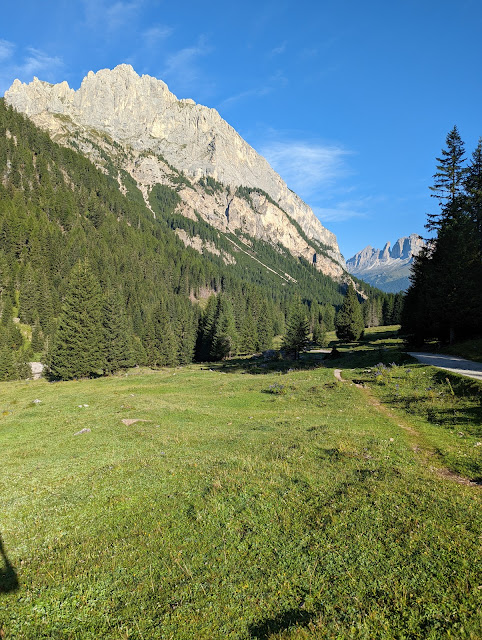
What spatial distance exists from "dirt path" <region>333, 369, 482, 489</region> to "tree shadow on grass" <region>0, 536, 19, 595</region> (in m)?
13.5

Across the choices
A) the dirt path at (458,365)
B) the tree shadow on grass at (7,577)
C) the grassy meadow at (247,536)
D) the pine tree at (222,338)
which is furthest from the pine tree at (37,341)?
the dirt path at (458,365)

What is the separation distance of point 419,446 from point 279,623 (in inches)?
474

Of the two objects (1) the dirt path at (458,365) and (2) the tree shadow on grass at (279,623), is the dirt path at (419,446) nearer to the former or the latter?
(1) the dirt path at (458,365)

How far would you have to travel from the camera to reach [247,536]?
8.30 m

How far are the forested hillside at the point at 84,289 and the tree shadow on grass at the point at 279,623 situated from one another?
60.9 meters

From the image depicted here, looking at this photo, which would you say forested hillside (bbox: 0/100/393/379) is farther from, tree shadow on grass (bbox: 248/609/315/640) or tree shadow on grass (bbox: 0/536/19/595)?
tree shadow on grass (bbox: 248/609/315/640)

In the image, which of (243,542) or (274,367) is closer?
Answer: (243,542)

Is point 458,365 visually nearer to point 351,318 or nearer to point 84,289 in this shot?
point 84,289

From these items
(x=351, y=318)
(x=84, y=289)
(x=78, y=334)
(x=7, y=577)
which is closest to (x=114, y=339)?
(x=78, y=334)

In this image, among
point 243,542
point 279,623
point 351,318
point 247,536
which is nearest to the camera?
point 279,623

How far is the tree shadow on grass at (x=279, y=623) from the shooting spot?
5504mm

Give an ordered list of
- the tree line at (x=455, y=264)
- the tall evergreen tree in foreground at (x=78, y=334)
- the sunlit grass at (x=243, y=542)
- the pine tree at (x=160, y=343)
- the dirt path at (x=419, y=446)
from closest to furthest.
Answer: the sunlit grass at (x=243, y=542) → the dirt path at (x=419, y=446) → the tree line at (x=455, y=264) → the tall evergreen tree in foreground at (x=78, y=334) → the pine tree at (x=160, y=343)

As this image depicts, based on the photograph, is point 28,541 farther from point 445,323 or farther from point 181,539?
point 445,323

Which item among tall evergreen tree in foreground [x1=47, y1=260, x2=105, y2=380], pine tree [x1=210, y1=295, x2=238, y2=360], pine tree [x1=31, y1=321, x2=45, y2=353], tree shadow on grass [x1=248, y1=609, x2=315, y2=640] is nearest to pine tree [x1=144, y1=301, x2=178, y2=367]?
pine tree [x1=210, y1=295, x2=238, y2=360]
